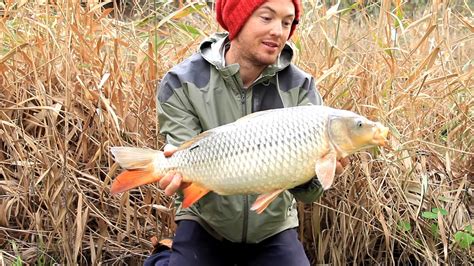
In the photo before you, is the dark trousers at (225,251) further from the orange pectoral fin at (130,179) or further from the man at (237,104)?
the orange pectoral fin at (130,179)

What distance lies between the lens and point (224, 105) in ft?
7.54

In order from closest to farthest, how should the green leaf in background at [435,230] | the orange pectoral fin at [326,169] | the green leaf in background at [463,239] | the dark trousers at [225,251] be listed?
the orange pectoral fin at [326,169] → the dark trousers at [225,251] → the green leaf in background at [463,239] → the green leaf in background at [435,230]

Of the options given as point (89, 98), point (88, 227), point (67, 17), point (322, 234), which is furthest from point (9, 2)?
point (322, 234)

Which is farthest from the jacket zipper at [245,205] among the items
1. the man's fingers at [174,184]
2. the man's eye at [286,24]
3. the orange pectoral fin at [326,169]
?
the orange pectoral fin at [326,169]

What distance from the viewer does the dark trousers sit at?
7.55 feet

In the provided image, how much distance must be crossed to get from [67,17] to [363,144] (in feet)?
5.39

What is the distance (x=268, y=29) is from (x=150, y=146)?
0.87 m

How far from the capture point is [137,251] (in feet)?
9.12

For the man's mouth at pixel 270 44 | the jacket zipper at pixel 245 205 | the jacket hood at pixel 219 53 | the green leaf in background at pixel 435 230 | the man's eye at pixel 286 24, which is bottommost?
the green leaf in background at pixel 435 230

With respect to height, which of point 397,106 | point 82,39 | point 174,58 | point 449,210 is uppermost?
point 82,39

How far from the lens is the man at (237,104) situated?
2.24 meters

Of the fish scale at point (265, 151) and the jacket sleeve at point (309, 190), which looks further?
the jacket sleeve at point (309, 190)

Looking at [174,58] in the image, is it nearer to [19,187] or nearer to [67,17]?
[67,17]

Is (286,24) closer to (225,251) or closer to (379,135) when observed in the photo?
(379,135)
